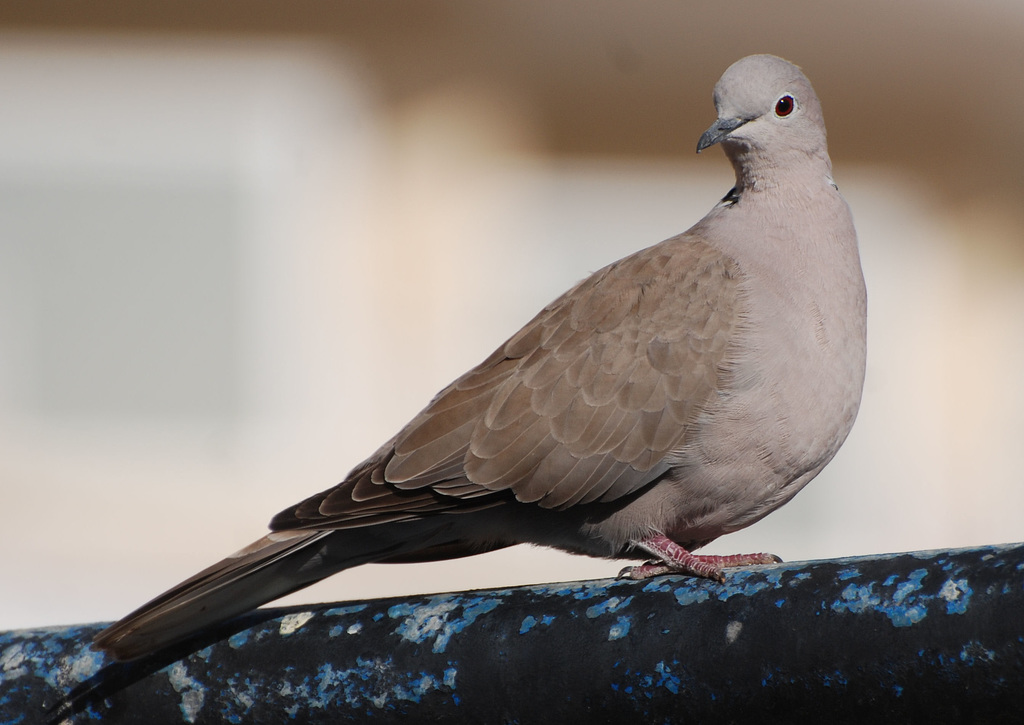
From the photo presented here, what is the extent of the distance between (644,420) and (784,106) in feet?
2.82

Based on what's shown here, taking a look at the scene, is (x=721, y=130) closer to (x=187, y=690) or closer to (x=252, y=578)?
(x=252, y=578)

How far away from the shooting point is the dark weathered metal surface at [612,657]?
1173 mm

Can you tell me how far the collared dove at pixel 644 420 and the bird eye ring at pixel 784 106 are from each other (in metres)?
0.19

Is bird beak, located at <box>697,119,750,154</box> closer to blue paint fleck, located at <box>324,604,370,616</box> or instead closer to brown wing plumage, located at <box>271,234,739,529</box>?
brown wing plumage, located at <box>271,234,739,529</box>

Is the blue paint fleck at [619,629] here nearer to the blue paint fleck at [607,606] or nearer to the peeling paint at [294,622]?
the blue paint fleck at [607,606]

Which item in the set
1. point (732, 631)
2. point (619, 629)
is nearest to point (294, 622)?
point (619, 629)

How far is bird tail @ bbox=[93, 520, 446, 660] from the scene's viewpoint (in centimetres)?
180

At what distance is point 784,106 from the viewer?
2.75m

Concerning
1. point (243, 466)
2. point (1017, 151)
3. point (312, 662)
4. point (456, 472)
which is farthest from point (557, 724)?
point (1017, 151)

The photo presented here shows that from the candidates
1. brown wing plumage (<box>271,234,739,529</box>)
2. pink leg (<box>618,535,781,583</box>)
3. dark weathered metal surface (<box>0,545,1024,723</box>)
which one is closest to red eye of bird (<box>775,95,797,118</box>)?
brown wing plumage (<box>271,234,739,529</box>)

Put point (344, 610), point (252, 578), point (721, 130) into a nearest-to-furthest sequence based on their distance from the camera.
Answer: point (344, 610) → point (252, 578) → point (721, 130)

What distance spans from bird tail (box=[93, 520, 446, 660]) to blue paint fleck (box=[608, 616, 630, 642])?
29.1 inches

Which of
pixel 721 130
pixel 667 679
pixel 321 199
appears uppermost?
pixel 321 199

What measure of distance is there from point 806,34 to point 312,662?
491 centimetres
